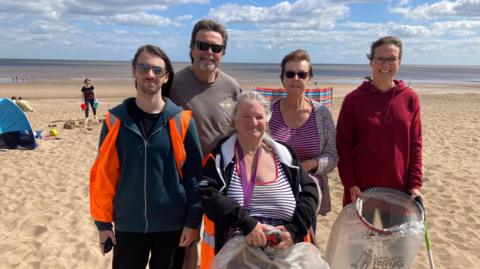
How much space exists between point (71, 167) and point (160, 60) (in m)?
6.25

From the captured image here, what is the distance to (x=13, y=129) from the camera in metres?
9.45

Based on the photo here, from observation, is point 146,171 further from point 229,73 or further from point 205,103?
point 229,73

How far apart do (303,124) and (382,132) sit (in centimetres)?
55

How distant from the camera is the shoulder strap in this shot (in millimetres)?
2330

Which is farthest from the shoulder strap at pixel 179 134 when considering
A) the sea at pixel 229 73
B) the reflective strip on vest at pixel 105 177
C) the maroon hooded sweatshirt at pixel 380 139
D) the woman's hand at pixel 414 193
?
the sea at pixel 229 73

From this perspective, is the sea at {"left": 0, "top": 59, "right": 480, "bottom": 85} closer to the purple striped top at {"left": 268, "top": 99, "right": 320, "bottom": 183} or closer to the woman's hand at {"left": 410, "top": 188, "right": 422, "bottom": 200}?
the woman's hand at {"left": 410, "top": 188, "right": 422, "bottom": 200}

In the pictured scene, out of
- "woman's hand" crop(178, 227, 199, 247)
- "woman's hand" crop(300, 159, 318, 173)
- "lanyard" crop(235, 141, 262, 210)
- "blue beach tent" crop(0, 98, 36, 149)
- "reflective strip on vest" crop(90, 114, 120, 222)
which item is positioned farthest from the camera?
"blue beach tent" crop(0, 98, 36, 149)

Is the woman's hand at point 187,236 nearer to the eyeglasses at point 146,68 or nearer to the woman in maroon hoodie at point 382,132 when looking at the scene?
the eyeglasses at point 146,68

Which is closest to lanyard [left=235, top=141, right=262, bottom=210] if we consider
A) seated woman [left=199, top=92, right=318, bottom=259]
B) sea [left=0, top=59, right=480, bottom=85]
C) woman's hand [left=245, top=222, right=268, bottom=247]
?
seated woman [left=199, top=92, right=318, bottom=259]

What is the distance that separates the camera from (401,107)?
2.73m

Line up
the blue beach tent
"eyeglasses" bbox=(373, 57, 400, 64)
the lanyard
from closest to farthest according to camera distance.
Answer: the lanyard, "eyeglasses" bbox=(373, 57, 400, 64), the blue beach tent

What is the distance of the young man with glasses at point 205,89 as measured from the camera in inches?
108

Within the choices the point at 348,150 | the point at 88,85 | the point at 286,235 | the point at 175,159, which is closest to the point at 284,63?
the point at 348,150

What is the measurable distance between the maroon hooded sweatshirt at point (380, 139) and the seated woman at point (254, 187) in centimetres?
72
